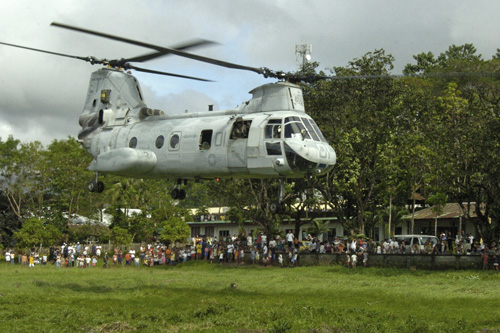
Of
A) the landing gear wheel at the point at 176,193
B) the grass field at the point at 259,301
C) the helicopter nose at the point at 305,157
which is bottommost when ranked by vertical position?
the grass field at the point at 259,301

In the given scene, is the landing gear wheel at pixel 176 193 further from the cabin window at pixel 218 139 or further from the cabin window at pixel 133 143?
the cabin window at pixel 218 139

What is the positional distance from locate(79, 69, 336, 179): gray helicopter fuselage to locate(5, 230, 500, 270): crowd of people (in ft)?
54.5

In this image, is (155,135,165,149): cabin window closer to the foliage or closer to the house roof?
the foliage

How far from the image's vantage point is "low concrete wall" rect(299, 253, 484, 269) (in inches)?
1346

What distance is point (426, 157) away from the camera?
4366cm

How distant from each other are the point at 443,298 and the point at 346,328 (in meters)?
8.34

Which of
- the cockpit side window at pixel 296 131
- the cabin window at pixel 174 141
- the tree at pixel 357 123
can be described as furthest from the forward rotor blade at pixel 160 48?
the tree at pixel 357 123

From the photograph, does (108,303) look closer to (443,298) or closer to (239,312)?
(239,312)

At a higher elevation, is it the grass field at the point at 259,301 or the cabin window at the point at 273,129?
the cabin window at the point at 273,129

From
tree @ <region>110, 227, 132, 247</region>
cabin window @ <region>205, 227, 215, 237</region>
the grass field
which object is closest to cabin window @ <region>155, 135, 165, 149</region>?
the grass field

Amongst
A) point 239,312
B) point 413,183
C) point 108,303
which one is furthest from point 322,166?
point 413,183

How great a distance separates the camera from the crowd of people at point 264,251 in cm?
3812

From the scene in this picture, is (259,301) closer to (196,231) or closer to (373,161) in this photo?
(373,161)

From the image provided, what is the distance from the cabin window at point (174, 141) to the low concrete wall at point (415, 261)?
17788 millimetres
